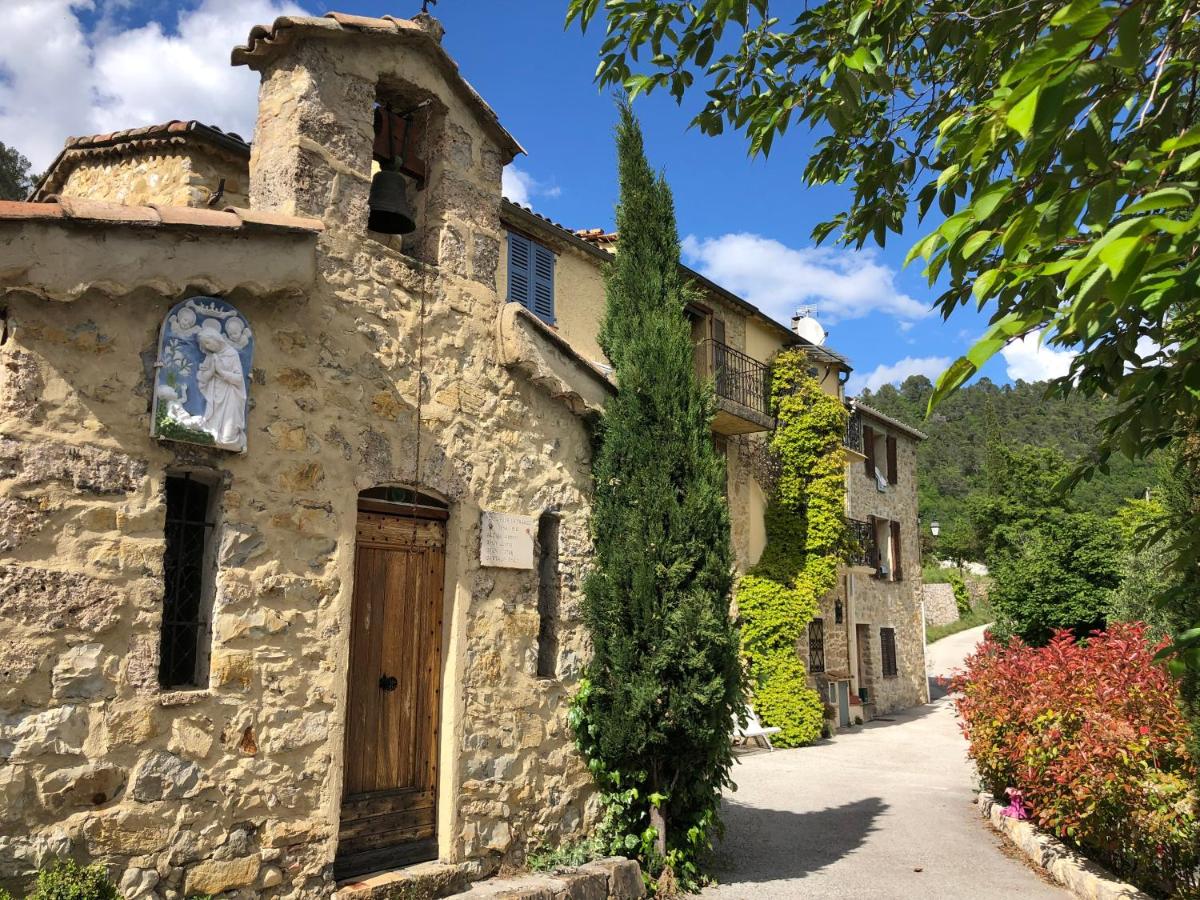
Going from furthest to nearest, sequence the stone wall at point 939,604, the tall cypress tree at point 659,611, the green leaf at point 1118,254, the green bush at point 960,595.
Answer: the green bush at point 960,595
the stone wall at point 939,604
the tall cypress tree at point 659,611
the green leaf at point 1118,254

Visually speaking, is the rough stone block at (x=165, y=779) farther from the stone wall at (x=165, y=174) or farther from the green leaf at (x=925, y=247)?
the stone wall at (x=165, y=174)

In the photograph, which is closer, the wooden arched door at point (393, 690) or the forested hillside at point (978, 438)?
the wooden arched door at point (393, 690)

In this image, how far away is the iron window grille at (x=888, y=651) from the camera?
22.5m

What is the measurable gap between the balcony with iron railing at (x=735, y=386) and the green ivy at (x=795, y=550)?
2.31 feet

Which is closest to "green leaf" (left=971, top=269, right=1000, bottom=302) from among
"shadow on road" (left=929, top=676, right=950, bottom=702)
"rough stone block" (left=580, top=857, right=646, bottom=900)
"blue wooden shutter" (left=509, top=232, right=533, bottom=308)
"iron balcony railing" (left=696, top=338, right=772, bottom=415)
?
"rough stone block" (left=580, top=857, right=646, bottom=900)

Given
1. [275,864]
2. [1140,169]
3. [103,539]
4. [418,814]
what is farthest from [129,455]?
[1140,169]

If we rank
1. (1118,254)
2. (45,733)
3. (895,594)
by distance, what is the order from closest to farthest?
(1118,254) → (45,733) → (895,594)

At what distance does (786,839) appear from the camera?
853 centimetres

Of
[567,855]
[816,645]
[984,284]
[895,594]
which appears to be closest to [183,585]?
[567,855]

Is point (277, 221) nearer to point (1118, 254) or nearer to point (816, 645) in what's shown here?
point (1118, 254)

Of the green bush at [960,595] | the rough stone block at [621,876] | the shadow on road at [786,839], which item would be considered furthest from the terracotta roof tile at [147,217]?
the green bush at [960,595]

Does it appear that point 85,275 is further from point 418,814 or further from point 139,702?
point 418,814

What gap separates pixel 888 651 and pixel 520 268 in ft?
51.2

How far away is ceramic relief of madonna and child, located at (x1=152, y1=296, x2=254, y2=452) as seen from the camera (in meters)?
4.59
